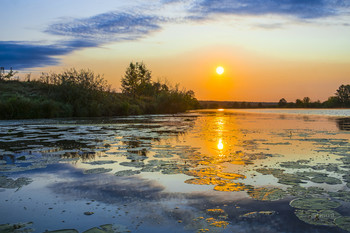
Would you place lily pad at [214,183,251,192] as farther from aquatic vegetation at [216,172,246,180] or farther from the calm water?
aquatic vegetation at [216,172,246,180]

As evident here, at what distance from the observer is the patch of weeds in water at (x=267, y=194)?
213 inches

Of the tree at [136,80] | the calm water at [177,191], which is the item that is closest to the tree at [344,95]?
the tree at [136,80]

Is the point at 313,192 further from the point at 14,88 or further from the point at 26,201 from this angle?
the point at 14,88

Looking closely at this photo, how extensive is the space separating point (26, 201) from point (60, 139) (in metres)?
9.45

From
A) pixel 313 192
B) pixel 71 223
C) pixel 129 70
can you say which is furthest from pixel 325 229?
pixel 129 70

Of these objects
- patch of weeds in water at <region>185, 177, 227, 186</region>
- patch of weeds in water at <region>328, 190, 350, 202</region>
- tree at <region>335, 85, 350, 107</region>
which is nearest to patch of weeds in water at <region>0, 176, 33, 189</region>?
patch of weeds in water at <region>185, 177, 227, 186</region>

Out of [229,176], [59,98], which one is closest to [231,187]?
[229,176]

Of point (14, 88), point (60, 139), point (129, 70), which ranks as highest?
point (129, 70)

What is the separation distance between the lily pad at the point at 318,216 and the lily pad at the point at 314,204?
17 centimetres

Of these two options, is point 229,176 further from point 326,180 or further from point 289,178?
point 326,180

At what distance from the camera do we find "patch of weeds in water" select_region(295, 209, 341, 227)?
14.3ft

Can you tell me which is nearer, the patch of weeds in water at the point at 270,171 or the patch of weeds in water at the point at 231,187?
the patch of weeds in water at the point at 231,187

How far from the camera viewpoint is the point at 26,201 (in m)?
5.32

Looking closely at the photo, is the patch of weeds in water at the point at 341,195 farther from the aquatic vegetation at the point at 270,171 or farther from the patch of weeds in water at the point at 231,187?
the aquatic vegetation at the point at 270,171
